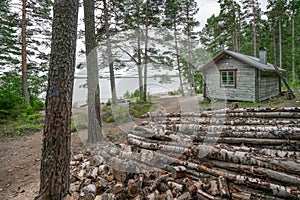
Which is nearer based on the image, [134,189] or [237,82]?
[134,189]

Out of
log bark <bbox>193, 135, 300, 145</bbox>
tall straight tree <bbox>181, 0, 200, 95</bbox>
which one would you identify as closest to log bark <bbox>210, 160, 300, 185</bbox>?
log bark <bbox>193, 135, 300, 145</bbox>

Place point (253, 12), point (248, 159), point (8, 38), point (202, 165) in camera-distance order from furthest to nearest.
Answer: point (253, 12) < point (8, 38) < point (202, 165) < point (248, 159)

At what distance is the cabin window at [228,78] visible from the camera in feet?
33.1

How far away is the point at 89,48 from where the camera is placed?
4414mm

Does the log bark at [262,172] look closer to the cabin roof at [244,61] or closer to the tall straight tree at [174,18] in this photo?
the cabin roof at [244,61]

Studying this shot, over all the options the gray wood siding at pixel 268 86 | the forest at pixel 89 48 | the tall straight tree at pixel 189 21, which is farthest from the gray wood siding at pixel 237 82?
the tall straight tree at pixel 189 21

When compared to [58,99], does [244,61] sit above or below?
above

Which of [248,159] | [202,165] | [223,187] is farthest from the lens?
[202,165]

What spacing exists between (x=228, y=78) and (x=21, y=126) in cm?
1015

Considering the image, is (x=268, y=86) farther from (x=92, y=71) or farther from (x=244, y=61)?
(x=92, y=71)

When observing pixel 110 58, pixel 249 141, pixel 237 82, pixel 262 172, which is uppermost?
pixel 110 58

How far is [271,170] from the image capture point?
78.1 inches

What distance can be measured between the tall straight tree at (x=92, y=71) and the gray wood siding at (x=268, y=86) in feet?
28.0

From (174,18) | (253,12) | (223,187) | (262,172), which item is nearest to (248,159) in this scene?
(262,172)
